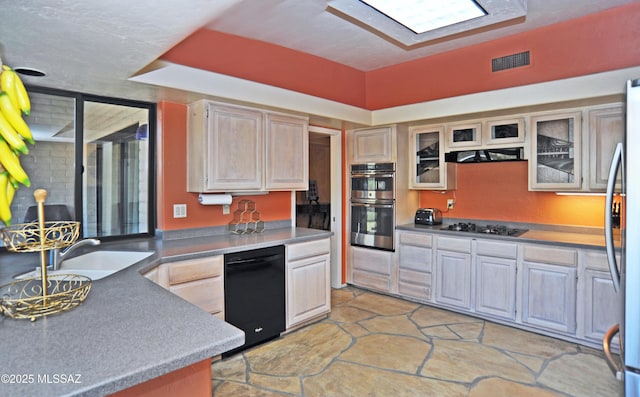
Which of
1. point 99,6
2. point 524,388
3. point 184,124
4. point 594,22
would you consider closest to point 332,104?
point 184,124

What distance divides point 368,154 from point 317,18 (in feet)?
6.07

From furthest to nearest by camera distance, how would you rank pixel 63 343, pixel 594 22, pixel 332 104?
pixel 332 104
pixel 594 22
pixel 63 343

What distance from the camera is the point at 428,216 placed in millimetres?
4418

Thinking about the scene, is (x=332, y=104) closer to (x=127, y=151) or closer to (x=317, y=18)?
(x=317, y=18)

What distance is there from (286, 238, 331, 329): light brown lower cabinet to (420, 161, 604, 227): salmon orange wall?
182 cm

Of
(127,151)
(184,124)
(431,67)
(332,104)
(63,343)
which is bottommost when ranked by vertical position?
(63,343)

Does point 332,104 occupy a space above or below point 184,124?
above

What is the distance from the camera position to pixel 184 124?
334 cm

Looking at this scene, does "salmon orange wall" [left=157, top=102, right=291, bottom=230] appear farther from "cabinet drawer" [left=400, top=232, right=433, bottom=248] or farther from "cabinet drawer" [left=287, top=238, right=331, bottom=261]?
"cabinet drawer" [left=400, top=232, right=433, bottom=248]

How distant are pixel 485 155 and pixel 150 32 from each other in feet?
10.9

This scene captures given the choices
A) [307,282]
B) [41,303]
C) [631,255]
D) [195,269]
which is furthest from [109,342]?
[307,282]

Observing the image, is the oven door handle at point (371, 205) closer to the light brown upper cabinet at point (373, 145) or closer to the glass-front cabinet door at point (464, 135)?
the light brown upper cabinet at point (373, 145)

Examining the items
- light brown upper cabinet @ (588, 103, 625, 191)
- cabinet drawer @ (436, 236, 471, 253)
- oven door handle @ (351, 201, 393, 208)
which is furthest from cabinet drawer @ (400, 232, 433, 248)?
light brown upper cabinet @ (588, 103, 625, 191)

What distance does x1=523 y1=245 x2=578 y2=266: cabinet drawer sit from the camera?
10.5ft
